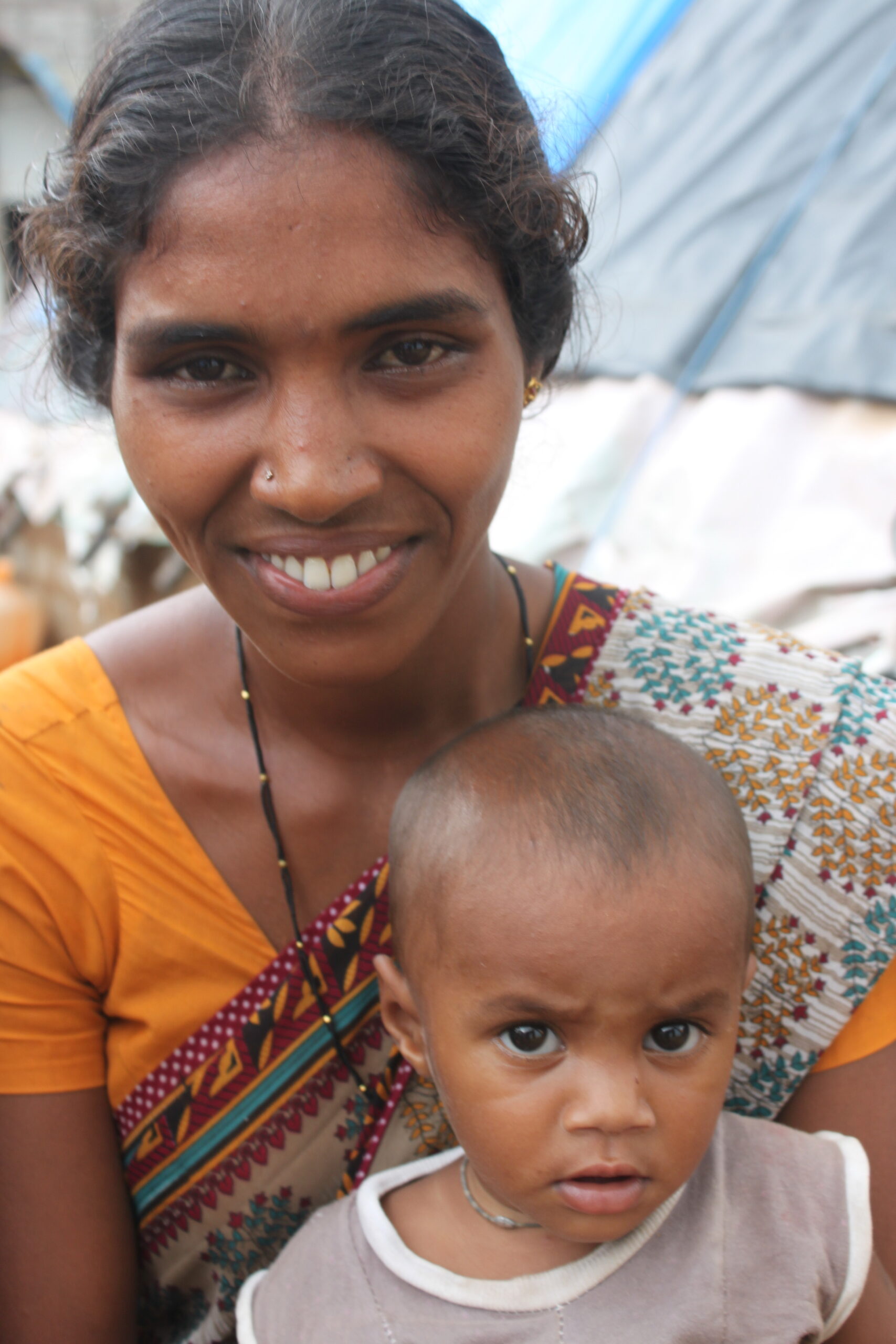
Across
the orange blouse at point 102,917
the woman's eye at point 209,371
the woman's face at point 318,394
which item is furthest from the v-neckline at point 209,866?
the woman's eye at point 209,371

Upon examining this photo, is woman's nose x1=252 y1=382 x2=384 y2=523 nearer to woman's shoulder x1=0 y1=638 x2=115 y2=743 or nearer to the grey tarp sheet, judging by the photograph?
woman's shoulder x1=0 y1=638 x2=115 y2=743

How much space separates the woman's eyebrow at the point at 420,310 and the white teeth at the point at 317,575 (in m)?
0.23

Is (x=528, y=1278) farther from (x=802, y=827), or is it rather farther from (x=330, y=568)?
(x=330, y=568)

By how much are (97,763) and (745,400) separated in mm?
2359

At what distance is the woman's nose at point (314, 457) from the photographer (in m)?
1.11

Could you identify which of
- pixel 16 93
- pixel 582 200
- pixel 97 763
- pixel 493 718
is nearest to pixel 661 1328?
pixel 493 718

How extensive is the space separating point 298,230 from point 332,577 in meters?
0.33

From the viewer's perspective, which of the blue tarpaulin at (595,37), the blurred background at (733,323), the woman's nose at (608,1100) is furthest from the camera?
the blue tarpaulin at (595,37)

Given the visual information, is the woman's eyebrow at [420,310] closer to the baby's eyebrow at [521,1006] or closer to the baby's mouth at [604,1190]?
the baby's eyebrow at [521,1006]

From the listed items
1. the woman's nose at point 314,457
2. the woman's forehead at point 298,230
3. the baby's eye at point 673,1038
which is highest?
the woman's forehead at point 298,230

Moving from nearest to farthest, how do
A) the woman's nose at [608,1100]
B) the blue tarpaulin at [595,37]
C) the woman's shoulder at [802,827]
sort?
the woman's nose at [608,1100] → the woman's shoulder at [802,827] → the blue tarpaulin at [595,37]

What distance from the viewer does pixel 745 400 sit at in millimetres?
3285

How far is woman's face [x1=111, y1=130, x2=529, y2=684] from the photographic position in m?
1.10

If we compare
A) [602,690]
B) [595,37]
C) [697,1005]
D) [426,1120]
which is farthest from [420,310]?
[595,37]
